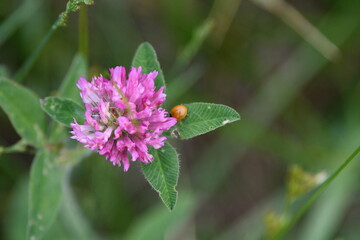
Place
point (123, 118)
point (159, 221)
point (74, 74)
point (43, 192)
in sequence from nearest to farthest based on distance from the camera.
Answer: point (123, 118)
point (43, 192)
point (74, 74)
point (159, 221)

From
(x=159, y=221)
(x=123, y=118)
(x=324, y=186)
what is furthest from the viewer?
(x=159, y=221)

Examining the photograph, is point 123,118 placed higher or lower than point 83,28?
higher

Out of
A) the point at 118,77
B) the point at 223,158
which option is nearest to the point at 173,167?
the point at 118,77

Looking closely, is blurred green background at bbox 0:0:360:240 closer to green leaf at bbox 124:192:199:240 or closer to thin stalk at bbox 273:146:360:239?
green leaf at bbox 124:192:199:240

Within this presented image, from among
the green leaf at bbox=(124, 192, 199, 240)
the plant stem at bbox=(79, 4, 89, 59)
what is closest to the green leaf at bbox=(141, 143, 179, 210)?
the plant stem at bbox=(79, 4, 89, 59)

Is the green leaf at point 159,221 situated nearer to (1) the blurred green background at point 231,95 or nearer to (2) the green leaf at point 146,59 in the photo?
(1) the blurred green background at point 231,95

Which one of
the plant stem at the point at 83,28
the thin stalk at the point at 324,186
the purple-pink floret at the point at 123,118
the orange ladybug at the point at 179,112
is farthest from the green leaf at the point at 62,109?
the thin stalk at the point at 324,186

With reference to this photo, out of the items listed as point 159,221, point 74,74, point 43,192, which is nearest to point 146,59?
point 74,74

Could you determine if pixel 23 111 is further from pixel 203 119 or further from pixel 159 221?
pixel 159 221
